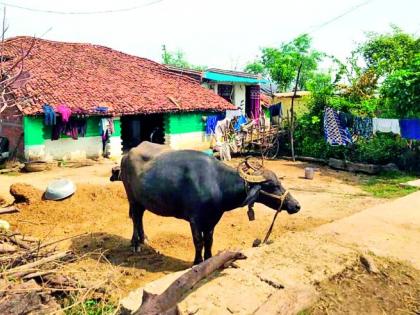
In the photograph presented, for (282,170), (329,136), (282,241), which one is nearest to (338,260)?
(282,241)

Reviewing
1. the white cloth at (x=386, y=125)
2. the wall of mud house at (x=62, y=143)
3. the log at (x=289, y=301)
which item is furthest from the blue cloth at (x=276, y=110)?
the log at (x=289, y=301)

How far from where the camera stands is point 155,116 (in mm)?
20516

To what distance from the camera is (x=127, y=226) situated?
8180mm

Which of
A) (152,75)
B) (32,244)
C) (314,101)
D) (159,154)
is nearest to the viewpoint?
(32,244)

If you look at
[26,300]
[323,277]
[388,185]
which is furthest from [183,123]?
[26,300]

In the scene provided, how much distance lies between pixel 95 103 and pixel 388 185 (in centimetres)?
1108

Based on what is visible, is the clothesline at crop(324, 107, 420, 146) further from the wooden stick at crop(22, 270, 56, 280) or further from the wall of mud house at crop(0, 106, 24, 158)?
the wooden stick at crop(22, 270, 56, 280)

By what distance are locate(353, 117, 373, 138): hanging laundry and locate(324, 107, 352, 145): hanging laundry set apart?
33 cm

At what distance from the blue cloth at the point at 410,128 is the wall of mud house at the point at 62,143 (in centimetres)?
1082

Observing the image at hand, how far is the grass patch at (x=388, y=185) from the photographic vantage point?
11188 mm

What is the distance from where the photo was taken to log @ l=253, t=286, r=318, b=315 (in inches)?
143

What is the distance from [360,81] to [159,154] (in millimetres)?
11969

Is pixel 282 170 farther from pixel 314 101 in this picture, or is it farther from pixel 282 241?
pixel 282 241

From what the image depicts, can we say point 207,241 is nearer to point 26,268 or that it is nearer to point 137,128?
point 26,268
